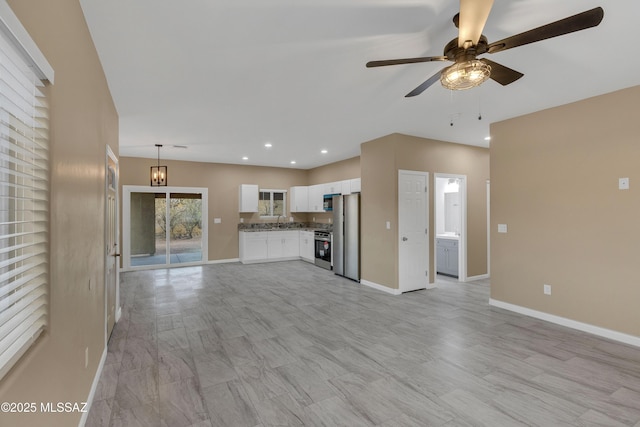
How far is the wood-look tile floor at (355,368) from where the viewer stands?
209 cm

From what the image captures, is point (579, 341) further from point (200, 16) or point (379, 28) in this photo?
point (200, 16)

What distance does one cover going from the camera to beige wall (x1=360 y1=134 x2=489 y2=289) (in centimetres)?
505

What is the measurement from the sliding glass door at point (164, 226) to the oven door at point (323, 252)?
2937 mm

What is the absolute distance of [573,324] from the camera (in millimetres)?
3598

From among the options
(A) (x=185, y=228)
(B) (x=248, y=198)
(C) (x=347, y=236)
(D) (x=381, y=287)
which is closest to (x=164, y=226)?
(A) (x=185, y=228)

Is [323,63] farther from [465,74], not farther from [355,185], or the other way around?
[355,185]

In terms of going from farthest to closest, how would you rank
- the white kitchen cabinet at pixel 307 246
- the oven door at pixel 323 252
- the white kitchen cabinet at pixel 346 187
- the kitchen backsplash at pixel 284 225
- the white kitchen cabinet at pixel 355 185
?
1. the kitchen backsplash at pixel 284 225
2. the white kitchen cabinet at pixel 307 246
3. the oven door at pixel 323 252
4. the white kitchen cabinet at pixel 346 187
5. the white kitchen cabinet at pixel 355 185

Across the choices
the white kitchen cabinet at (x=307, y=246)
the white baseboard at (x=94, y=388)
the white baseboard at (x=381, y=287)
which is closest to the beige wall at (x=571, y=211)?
the white baseboard at (x=381, y=287)

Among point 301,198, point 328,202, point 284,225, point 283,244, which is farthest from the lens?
point 284,225

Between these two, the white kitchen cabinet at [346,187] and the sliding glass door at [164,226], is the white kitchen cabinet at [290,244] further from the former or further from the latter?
the white kitchen cabinet at [346,187]

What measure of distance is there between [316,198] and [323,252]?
1.67 m

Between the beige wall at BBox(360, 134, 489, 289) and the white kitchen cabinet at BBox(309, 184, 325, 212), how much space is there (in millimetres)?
2300

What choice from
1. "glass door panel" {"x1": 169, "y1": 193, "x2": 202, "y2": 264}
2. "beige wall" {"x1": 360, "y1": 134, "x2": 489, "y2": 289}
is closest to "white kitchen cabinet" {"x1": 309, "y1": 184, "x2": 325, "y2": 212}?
"beige wall" {"x1": 360, "y1": 134, "x2": 489, "y2": 289}

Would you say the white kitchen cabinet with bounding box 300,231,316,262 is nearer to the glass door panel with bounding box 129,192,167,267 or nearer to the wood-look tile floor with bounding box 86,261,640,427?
the wood-look tile floor with bounding box 86,261,640,427
